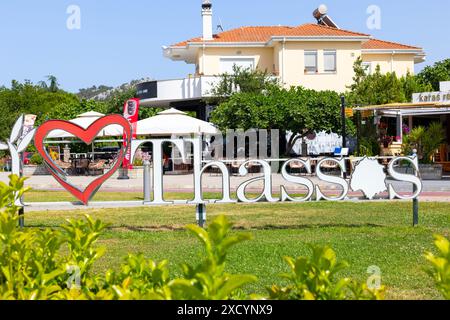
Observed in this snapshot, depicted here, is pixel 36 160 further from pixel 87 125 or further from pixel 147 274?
pixel 147 274

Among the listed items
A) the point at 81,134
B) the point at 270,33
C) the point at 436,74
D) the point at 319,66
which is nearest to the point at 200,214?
the point at 81,134

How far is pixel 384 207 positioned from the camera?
1558 cm

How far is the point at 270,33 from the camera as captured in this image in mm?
43656

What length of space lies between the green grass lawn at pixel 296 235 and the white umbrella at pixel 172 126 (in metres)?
13.1

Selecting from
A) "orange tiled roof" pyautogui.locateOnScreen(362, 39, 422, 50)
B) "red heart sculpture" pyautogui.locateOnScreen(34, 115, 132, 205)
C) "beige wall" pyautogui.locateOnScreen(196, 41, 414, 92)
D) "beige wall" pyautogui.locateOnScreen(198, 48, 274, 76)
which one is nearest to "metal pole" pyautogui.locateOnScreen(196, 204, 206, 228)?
"red heart sculpture" pyautogui.locateOnScreen(34, 115, 132, 205)

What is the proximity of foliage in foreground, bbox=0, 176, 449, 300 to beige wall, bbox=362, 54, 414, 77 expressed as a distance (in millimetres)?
41008

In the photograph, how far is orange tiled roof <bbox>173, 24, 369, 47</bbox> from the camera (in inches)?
1569

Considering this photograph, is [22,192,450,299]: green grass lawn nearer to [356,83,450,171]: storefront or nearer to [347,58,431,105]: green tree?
[356,83,450,171]: storefront

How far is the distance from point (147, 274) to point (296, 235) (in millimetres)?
7725

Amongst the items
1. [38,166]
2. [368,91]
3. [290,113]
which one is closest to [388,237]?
[290,113]

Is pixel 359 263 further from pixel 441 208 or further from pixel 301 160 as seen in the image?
pixel 441 208

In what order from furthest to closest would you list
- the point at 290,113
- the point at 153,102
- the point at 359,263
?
the point at 153,102 < the point at 290,113 < the point at 359,263
